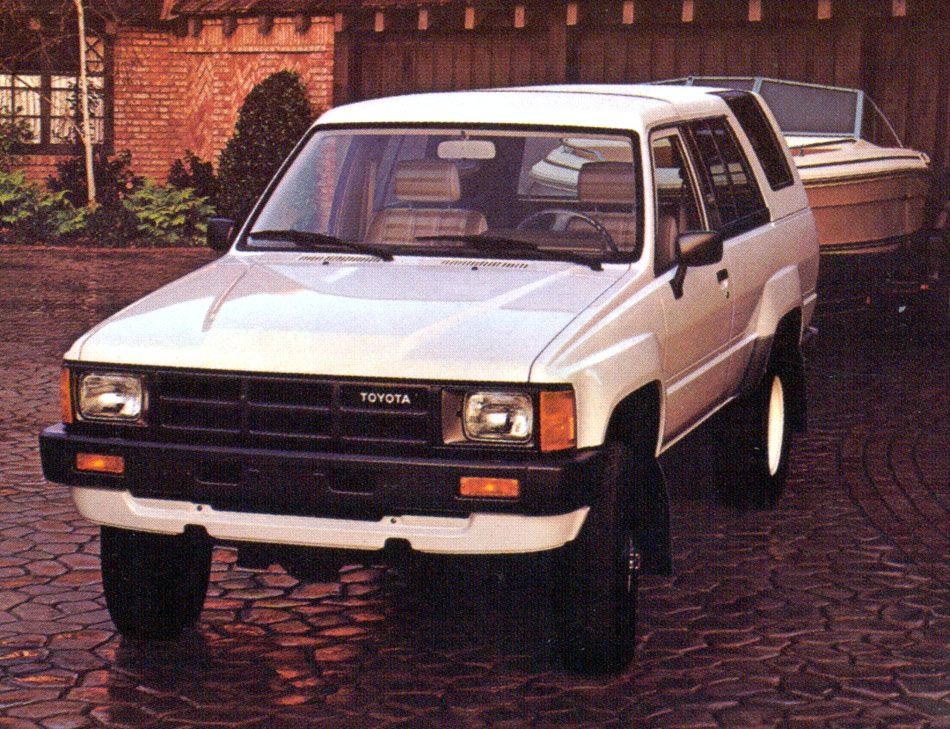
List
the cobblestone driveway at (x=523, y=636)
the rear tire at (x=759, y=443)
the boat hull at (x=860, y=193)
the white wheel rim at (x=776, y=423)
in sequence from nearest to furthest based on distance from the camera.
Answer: the cobblestone driveway at (x=523, y=636) → the rear tire at (x=759, y=443) → the white wheel rim at (x=776, y=423) → the boat hull at (x=860, y=193)

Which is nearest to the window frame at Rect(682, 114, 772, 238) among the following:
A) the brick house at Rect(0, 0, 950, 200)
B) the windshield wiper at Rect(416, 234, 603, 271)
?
the windshield wiper at Rect(416, 234, 603, 271)

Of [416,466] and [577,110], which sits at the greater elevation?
[577,110]

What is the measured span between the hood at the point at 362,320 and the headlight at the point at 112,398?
0.07m

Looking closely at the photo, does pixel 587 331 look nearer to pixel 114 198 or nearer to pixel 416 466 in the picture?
pixel 416 466

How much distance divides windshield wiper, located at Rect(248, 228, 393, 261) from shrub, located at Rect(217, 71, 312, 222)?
17.3 meters

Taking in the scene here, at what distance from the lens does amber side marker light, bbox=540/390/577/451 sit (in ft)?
17.7

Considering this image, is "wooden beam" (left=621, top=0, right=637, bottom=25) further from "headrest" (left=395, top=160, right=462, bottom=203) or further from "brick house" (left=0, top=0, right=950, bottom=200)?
"headrest" (left=395, top=160, right=462, bottom=203)

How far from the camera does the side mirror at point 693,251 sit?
6535 mm

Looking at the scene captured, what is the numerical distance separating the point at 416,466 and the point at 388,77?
66.6 ft

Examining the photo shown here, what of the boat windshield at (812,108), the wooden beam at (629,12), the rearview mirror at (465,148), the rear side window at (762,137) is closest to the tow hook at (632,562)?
the rearview mirror at (465,148)

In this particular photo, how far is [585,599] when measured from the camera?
5695 millimetres

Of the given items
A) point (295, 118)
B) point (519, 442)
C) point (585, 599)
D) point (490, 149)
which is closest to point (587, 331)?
point (519, 442)

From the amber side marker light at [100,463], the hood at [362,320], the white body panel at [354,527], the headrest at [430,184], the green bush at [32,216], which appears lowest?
the green bush at [32,216]

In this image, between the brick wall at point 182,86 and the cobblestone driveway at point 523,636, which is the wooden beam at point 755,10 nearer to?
the brick wall at point 182,86
